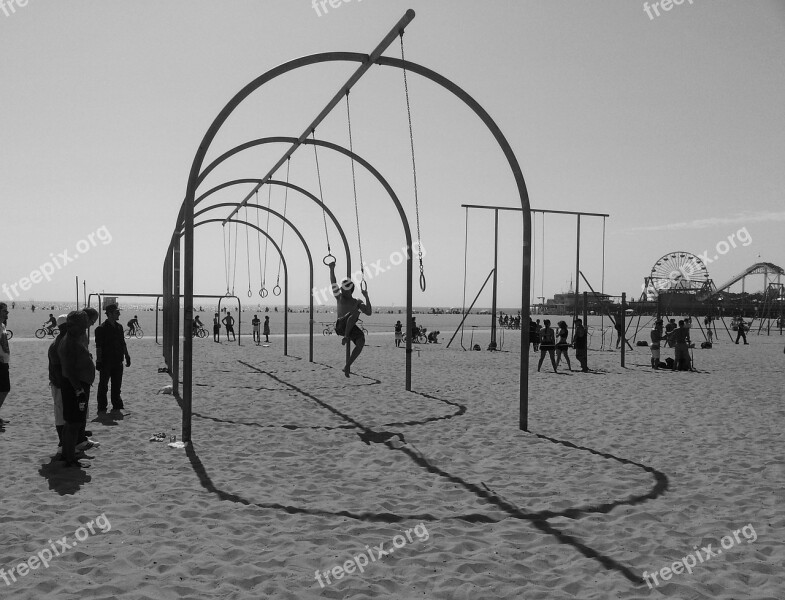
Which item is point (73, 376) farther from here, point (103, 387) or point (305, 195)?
point (305, 195)

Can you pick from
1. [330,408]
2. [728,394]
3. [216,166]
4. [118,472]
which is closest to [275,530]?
[118,472]

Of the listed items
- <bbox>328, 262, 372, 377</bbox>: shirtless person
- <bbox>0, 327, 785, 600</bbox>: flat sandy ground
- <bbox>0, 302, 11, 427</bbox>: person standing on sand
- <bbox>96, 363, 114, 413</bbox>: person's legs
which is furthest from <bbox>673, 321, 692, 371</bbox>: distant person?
<bbox>0, 302, 11, 427</bbox>: person standing on sand

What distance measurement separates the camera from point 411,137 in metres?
8.85

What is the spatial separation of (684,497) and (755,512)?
54 cm

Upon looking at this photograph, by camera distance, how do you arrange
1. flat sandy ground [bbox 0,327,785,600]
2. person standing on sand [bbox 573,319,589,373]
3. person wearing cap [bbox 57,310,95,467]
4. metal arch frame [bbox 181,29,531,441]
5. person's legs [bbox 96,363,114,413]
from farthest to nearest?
person standing on sand [bbox 573,319,589,373] → person's legs [bbox 96,363,114,413] → metal arch frame [bbox 181,29,531,441] → person wearing cap [bbox 57,310,95,467] → flat sandy ground [bbox 0,327,785,600]

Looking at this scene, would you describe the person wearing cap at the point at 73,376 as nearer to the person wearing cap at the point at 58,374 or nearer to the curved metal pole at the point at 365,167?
the person wearing cap at the point at 58,374

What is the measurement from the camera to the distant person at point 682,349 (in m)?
16.1

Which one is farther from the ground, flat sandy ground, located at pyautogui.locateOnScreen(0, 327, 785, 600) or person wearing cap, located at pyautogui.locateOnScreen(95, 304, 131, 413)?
person wearing cap, located at pyautogui.locateOnScreen(95, 304, 131, 413)

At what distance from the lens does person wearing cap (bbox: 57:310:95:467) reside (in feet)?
19.5

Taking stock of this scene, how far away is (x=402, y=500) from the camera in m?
5.18

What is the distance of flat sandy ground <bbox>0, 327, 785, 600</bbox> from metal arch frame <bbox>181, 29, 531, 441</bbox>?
2.81ft

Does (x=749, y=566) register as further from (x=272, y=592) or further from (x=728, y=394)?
(x=728, y=394)

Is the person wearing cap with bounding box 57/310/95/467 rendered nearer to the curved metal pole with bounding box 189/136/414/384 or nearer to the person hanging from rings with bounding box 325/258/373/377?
the person hanging from rings with bounding box 325/258/373/377

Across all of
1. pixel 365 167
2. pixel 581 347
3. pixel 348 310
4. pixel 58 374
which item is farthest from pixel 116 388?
pixel 581 347
